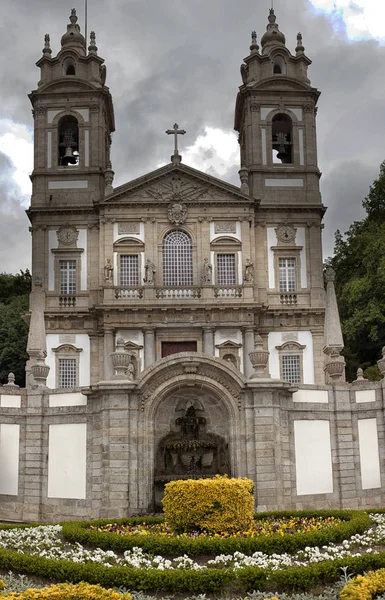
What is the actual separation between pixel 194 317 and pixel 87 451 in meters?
16.3

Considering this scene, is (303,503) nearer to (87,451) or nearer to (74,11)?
(87,451)

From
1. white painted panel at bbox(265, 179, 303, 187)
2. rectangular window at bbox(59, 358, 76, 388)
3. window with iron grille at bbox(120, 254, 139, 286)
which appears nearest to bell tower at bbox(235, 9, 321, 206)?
white painted panel at bbox(265, 179, 303, 187)

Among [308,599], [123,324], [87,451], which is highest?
[123,324]

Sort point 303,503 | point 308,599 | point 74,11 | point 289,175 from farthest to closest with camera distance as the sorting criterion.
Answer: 1. point 74,11
2. point 289,175
3. point 303,503
4. point 308,599

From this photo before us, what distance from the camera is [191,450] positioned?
19562 millimetres

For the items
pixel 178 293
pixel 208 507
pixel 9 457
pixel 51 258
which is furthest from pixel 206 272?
pixel 208 507

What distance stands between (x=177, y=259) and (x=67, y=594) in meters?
27.4

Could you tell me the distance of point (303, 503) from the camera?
62.1ft

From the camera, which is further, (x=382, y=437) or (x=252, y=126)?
(x=252, y=126)

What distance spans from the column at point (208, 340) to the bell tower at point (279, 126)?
7.03 metres

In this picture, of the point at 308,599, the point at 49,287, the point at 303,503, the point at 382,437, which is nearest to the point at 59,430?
the point at 303,503

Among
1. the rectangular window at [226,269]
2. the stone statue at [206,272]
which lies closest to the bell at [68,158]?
the stone statue at [206,272]

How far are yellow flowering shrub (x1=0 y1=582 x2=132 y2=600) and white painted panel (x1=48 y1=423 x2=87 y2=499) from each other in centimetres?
930

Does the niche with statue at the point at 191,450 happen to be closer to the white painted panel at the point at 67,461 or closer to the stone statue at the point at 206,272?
the white painted panel at the point at 67,461
